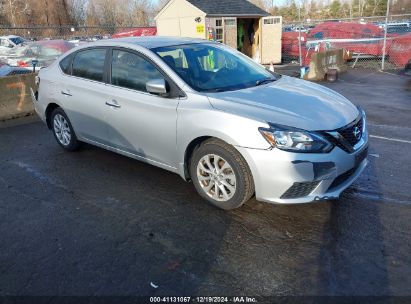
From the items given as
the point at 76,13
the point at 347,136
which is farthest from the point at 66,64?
the point at 76,13

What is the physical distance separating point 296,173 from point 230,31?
14685 mm

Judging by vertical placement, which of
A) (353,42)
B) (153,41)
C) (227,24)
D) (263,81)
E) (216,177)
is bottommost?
(216,177)

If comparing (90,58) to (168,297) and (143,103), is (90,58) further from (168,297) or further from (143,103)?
(168,297)

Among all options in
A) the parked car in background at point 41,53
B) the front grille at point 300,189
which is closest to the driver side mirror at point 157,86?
the front grille at point 300,189

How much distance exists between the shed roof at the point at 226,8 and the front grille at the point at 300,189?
1362 centimetres

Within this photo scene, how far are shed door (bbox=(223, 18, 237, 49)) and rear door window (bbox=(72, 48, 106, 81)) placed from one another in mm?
12156

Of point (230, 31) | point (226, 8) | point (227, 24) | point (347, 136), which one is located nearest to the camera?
point (347, 136)

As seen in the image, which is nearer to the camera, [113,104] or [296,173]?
[296,173]

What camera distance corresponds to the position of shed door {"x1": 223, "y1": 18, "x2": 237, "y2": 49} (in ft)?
54.7

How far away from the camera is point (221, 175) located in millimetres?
3746

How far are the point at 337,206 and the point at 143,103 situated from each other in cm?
234

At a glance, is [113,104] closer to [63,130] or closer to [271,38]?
[63,130]

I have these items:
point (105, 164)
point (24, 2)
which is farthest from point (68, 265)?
point (24, 2)

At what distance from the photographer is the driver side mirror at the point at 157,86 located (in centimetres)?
393
